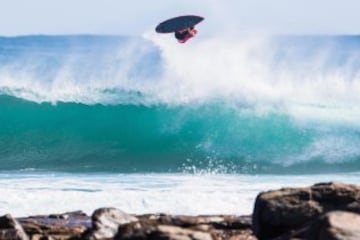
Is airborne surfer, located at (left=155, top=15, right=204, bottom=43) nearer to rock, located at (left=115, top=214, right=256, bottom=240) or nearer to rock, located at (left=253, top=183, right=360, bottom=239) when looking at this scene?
rock, located at (left=115, top=214, right=256, bottom=240)

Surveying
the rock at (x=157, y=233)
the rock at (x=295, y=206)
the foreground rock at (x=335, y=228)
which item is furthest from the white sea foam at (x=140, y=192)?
the foreground rock at (x=335, y=228)

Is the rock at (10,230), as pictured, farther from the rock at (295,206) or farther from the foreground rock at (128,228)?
the rock at (295,206)

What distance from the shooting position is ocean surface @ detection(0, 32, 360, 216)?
1491 cm

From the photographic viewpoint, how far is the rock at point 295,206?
7656 mm

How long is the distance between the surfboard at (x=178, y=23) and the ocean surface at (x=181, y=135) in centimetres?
270

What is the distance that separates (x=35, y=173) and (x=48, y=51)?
156 ft

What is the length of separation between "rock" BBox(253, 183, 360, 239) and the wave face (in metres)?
12.1

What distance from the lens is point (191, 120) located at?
2581 centimetres

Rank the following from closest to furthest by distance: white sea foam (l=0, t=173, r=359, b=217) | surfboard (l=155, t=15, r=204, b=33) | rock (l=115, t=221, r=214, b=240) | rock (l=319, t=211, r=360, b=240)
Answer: rock (l=319, t=211, r=360, b=240)
rock (l=115, t=221, r=214, b=240)
white sea foam (l=0, t=173, r=359, b=217)
surfboard (l=155, t=15, r=204, b=33)

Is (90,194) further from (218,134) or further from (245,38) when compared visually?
(245,38)

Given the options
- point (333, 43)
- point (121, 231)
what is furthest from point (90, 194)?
point (333, 43)

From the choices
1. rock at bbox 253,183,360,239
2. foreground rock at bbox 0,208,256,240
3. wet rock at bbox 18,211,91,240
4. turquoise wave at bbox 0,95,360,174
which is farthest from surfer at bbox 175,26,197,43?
rock at bbox 253,183,360,239

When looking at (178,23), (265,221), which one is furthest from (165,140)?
(265,221)

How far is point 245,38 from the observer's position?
3728 centimetres
